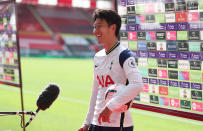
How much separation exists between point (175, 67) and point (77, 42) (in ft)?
110

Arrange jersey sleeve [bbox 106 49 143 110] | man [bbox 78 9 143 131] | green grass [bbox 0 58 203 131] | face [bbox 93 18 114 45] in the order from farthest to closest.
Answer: green grass [bbox 0 58 203 131] → face [bbox 93 18 114 45] → man [bbox 78 9 143 131] → jersey sleeve [bbox 106 49 143 110]

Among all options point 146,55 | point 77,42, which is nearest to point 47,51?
point 77,42

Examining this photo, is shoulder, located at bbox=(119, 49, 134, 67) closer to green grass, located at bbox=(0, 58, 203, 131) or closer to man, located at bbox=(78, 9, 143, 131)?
man, located at bbox=(78, 9, 143, 131)

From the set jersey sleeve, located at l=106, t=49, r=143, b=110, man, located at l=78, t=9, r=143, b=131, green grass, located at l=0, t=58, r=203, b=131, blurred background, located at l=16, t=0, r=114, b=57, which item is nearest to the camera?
jersey sleeve, located at l=106, t=49, r=143, b=110

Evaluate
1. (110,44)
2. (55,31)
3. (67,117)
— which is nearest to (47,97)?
(110,44)

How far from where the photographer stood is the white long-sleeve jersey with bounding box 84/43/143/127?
7.84 feet

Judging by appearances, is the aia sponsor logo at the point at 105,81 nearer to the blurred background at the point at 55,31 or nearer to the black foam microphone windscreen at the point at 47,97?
the black foam microphone windscreen at the point at 47,97

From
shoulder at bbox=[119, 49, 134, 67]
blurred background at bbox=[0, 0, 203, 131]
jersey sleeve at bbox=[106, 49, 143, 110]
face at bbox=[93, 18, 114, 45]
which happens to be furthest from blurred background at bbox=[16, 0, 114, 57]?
jersey sleeve at bbox=[106, 49, 143, 110]

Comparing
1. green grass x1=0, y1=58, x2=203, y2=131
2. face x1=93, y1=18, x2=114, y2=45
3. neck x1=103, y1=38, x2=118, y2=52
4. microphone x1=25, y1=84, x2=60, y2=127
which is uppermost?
face x1=93, y1=18, x2=114, y2=45

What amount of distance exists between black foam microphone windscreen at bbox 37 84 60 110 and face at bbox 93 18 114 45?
541 mm

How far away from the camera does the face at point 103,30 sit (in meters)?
2.62

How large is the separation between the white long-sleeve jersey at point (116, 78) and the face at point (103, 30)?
0.33 feet

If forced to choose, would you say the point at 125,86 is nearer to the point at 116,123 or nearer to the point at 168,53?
the point at 116,123

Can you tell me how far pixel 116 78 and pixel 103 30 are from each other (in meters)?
0.38
